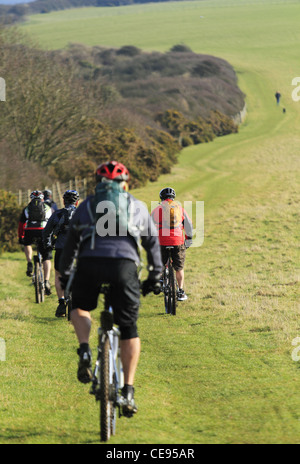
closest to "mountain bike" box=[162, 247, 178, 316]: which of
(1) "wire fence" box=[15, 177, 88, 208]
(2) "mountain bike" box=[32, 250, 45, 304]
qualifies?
(2) "mountain bike" box=[32, 250, 45, 304]

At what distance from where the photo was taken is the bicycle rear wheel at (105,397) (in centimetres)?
537

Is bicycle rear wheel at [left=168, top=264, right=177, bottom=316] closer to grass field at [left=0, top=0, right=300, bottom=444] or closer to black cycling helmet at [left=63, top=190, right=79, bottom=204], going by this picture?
grass field at [left=0, top=0, right=300, bottom=444]

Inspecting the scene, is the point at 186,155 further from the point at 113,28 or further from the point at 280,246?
the point at 113,28

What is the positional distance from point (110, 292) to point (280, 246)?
55.3 ft

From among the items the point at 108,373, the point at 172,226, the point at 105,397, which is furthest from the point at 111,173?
the point at 172,226

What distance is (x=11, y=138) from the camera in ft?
116

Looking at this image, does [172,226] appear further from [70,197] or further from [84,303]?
[84,303]

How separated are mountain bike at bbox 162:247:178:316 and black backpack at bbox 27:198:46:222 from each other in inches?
124

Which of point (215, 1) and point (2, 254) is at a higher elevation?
point (215, 1)

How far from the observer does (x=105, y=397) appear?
536 centimetres

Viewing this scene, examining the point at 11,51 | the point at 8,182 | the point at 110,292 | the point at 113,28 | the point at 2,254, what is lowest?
the point at 2,254

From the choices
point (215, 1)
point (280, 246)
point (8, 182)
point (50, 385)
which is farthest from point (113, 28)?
point (50, 385)

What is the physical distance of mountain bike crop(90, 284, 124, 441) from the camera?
17.7 feet

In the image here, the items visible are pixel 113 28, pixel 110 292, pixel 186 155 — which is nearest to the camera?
pixel 110 292
